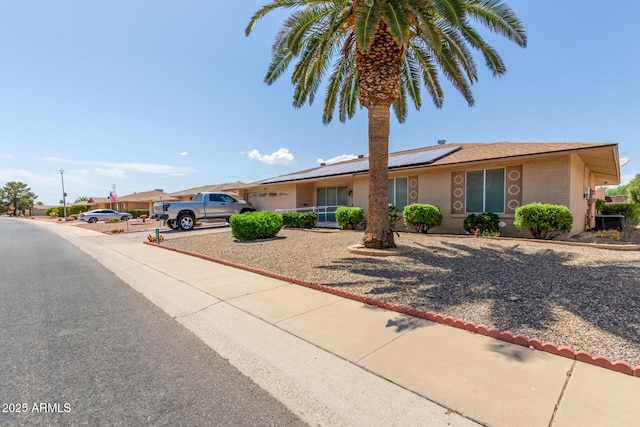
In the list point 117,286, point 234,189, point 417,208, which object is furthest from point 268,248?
point 234,189

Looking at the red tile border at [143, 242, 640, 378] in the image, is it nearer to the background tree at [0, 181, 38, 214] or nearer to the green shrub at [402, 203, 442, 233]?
the green shrub at [402, 203, 442, 233]

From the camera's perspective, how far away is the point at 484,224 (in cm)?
1252

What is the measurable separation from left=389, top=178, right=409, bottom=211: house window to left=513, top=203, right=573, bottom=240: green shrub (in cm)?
547

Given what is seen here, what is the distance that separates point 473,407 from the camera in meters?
2.63

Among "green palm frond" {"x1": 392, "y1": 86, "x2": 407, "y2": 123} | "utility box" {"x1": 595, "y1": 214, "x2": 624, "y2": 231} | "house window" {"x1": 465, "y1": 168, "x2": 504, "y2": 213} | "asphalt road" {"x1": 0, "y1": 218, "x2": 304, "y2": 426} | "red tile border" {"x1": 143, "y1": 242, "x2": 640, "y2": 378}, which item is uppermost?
"green palm frond" {"x1": 392, "y1": 86, "x2": 407, "y2": 123}

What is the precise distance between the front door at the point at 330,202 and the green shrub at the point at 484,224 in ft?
24.1

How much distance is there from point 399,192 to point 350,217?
116 inches

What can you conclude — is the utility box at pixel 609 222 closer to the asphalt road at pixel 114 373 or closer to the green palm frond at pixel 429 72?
the green palm frond at pixel 429 72

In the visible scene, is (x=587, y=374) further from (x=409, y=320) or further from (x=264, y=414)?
(x=264, y=414)

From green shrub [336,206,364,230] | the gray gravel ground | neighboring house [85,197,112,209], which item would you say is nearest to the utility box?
the gray gravel ground

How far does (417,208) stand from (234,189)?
1906cm

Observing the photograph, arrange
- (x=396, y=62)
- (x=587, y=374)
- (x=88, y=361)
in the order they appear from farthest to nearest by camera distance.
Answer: (x=396, y=62), (x=88, y=361), (x=587, y=374)

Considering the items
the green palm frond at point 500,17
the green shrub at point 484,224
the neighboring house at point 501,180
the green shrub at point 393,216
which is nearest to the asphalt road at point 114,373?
the green palm frond at point 500,17

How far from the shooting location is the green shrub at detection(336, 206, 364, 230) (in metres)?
15.8
